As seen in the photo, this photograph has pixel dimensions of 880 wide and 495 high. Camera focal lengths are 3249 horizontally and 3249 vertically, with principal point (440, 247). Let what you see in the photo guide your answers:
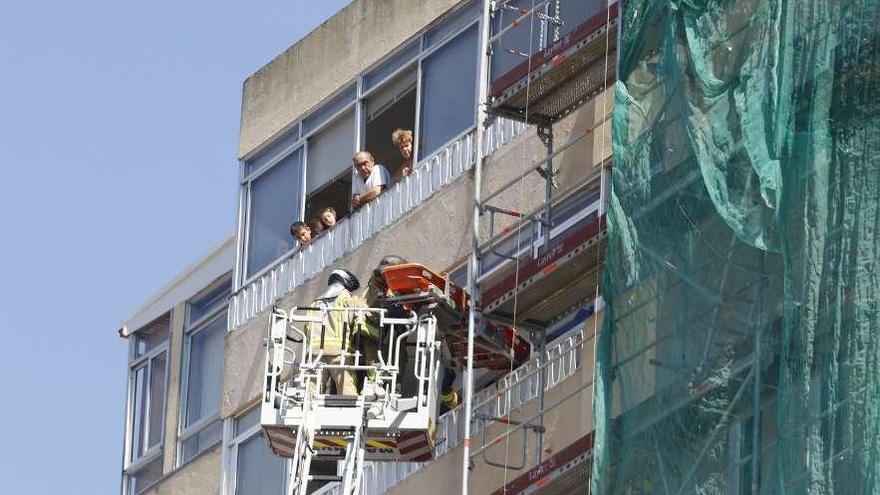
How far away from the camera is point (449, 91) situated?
29922 millimetres

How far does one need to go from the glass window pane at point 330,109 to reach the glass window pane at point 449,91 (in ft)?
4.33

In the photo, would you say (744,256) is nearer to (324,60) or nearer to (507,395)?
(507,395)

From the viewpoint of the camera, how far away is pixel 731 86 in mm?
22812

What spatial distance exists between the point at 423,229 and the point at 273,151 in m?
3.54

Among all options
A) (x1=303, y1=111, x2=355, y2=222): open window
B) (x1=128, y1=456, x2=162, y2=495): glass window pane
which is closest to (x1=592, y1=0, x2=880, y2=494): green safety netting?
(x1=303, y1=111, x2=355, y2=222): open window

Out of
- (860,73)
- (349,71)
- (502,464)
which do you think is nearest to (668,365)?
(860,73)

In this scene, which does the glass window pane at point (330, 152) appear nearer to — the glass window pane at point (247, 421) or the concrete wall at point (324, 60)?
the concrete wall at point (324, 60)

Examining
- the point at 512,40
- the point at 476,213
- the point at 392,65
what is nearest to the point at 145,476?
the point at 392,65

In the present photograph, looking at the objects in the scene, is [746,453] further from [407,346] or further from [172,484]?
[172,484]

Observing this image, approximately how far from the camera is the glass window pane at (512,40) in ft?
94.0

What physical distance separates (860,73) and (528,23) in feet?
24.6

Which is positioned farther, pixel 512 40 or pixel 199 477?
pixel 199 477

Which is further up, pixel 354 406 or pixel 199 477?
pixel 199 477

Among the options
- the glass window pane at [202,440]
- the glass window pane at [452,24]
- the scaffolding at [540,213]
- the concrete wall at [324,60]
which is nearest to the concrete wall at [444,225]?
the scaffolding at [540,213]
